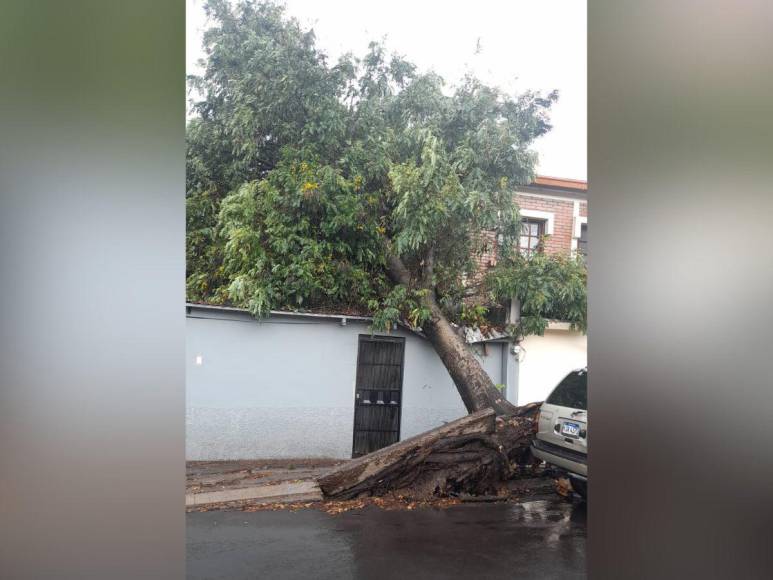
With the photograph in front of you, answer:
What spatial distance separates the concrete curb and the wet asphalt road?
0.41m

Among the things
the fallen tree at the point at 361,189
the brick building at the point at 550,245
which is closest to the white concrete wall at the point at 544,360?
the brick building at the point at 550,245

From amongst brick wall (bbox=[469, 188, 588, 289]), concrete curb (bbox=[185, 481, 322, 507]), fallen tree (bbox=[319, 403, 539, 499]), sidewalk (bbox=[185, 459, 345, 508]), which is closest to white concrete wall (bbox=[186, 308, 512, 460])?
sidewalk (bbox=[185, 459, 345, 508])

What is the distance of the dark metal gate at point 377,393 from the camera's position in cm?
920

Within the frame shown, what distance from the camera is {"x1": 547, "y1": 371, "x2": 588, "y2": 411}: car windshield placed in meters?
6.37

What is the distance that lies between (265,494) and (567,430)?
2974 millimetres

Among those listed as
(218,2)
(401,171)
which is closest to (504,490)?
(401,171)

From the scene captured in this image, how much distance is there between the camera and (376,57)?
359 inches

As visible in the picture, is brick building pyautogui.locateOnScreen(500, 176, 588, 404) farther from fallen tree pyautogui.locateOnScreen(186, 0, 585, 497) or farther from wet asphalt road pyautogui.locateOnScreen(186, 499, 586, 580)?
wet asphalt road pyautogui.locateOnScreen(186, 499, 586, 580)

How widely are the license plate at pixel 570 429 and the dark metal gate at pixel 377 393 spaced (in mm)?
3332

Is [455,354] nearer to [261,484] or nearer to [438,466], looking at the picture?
[438,466]

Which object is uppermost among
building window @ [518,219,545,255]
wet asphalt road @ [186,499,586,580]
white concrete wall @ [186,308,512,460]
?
building window @ [518,219,545,255]

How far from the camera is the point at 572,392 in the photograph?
6.52m
